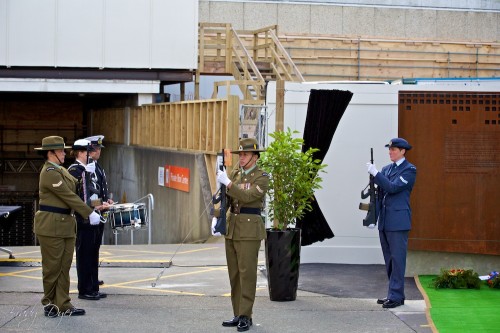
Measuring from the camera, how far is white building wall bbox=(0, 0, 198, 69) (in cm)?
2555

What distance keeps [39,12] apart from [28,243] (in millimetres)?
7666

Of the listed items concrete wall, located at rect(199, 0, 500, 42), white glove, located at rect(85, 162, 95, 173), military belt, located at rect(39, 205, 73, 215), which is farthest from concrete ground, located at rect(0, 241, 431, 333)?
concrete wall, located at rect(199, 0, 500, 42)

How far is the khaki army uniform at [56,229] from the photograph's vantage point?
35.4 feet

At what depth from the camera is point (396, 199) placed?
11.7 meters

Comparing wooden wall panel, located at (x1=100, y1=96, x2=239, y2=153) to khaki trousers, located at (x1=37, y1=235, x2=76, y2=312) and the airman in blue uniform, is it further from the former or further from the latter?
khaki trousers, located at (x1=37, y1=235, x2=76, y2=312)

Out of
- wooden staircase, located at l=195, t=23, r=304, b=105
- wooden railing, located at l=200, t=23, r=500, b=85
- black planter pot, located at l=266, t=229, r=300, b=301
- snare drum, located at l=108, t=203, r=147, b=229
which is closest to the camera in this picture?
black planter pot, located at l=266, t=229, r=300, b=301

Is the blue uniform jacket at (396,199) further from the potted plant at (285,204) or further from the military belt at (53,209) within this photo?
the military belt at (53,209)

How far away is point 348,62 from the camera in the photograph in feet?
102

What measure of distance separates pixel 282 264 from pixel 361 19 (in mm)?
22516

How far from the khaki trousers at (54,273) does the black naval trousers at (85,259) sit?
92cm

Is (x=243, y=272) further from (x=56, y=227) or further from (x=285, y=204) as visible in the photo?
(x=56, y=227)

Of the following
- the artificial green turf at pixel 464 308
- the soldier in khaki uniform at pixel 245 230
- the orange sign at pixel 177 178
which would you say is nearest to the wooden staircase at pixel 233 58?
the orange sign at pixel 177 178

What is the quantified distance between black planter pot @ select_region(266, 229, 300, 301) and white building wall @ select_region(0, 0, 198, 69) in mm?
14889

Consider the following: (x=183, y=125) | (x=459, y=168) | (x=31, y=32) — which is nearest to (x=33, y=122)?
(x=31, y=32)
